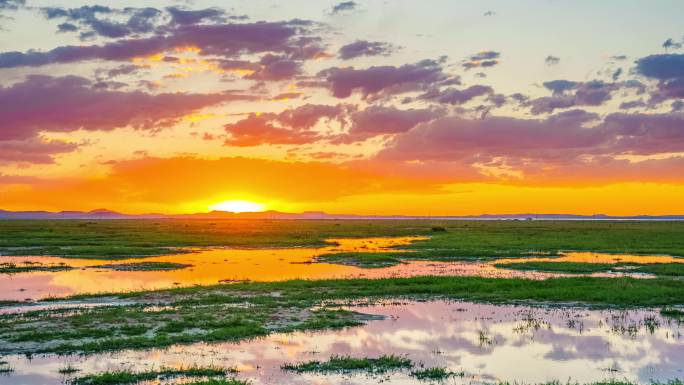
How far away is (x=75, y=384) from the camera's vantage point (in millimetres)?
14617

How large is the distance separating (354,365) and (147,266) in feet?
116

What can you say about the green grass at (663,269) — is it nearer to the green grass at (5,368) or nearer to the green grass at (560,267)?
the green grass at (560,267)

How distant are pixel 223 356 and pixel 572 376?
10094mm

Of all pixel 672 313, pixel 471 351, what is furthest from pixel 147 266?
pixel 672 313

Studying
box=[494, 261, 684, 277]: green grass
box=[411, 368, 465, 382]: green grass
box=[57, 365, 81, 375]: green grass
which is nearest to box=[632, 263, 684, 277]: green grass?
box=[494, 261, 684, 277]: green grass

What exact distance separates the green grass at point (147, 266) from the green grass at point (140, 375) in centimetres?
3128

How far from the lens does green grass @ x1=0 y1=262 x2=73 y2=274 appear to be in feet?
141

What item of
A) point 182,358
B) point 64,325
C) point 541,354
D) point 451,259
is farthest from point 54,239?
point 541,354

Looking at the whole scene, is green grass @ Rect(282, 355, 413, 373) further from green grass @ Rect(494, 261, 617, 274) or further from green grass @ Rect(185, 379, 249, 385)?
green grass @ Rect(494, 261, 617, 274)

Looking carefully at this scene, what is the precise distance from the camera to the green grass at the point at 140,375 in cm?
1477

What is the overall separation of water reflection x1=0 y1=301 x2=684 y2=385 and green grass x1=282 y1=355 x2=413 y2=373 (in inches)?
19.1

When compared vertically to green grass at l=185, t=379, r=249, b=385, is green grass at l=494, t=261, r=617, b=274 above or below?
below

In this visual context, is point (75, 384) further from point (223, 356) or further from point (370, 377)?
point (370, 377)

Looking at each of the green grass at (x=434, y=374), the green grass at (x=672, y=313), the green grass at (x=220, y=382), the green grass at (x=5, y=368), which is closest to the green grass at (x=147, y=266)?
the green grass at (x=5, y=368)
